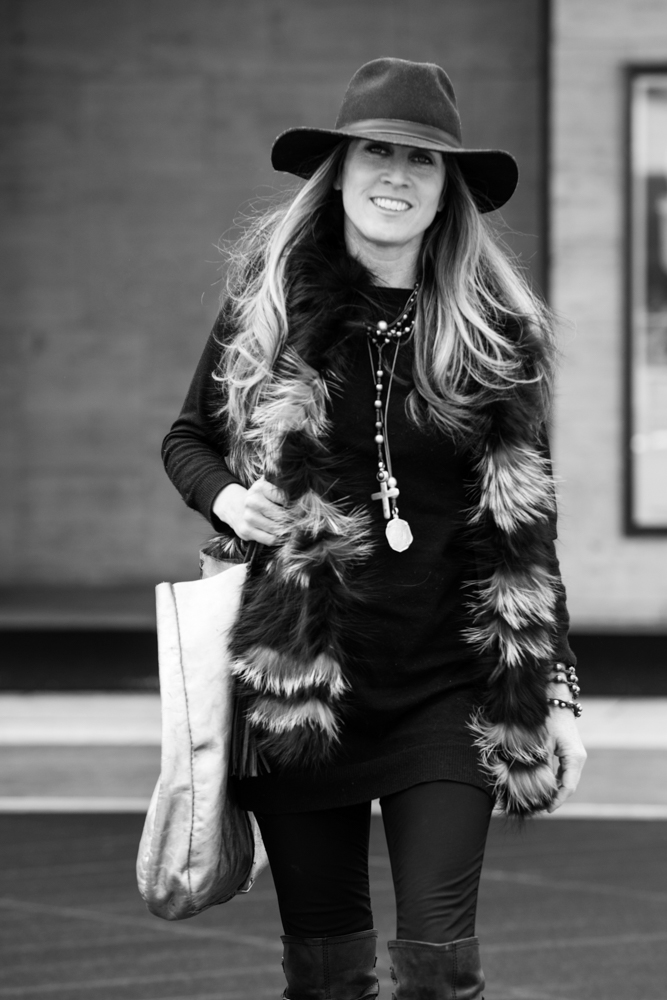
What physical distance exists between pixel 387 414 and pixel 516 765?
2.05ft

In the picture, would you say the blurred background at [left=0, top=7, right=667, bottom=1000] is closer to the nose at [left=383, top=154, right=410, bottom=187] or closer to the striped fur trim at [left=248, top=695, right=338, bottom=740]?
the nose at [left=383, top=154, right=410, bottom=187]

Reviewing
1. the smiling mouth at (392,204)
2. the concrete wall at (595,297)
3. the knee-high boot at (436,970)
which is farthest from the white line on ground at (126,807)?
the smiling mouth at (392,204)

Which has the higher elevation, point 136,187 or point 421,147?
point 136,187

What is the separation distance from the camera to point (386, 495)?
8.78ft

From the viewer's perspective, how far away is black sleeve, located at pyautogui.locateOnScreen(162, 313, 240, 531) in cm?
283

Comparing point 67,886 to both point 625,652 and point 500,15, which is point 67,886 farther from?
point 500,15

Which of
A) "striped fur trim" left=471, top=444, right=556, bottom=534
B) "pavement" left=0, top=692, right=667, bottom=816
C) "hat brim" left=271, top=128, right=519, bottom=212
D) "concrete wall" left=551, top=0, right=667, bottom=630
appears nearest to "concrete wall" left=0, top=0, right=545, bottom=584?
"concrete wall" left=551, top=0, right=667, bottom=630

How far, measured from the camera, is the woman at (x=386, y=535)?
2.66m

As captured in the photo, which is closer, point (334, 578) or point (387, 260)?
point (334, 578)

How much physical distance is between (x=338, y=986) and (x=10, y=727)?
5.29 meters

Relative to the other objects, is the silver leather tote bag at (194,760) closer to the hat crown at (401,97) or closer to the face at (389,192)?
the face at (389,192)

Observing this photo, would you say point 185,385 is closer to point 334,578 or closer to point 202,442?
point 202,442

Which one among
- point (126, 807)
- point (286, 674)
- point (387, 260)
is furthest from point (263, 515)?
point (126, 807)

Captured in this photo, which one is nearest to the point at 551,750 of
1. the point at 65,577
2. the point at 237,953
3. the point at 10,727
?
the point at 237,953
